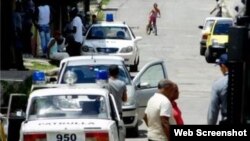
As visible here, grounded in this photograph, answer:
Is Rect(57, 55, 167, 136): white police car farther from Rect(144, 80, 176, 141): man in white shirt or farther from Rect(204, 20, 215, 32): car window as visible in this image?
Rect(204, 20, 215, 32): car window

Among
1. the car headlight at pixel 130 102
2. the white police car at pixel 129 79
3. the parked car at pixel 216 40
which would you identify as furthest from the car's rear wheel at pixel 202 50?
the car headlight at pixel 130 102

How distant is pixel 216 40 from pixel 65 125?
23.5 metres

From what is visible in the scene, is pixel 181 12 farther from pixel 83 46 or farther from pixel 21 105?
pixel 21 105

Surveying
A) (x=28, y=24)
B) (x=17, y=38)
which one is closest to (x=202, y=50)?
(x=28, y=24)

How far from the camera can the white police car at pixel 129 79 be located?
61.9 ft

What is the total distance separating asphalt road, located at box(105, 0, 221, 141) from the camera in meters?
25.6

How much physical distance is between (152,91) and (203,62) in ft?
58.1

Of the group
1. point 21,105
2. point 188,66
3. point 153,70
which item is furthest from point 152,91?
point 188,66

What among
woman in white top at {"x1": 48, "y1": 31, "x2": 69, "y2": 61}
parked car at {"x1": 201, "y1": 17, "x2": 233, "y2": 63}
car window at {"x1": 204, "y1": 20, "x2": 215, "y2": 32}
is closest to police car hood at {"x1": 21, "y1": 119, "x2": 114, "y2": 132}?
woman in white top at {"x1": 48, "y1": 31, "x2": 69, "y2": 61}

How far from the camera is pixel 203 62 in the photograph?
1460 inches

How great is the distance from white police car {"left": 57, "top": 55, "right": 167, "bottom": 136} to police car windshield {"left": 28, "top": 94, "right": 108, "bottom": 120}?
425cm

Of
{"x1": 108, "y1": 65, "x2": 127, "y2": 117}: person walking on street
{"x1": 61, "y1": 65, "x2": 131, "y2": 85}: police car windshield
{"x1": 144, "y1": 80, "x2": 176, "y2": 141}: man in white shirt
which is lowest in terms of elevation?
{"x1": 61, "y1": 65, "x2": 131, "y2": 85}: police car windshield

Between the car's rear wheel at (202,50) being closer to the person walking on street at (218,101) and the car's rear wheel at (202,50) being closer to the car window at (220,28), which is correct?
the car window at (220,28)

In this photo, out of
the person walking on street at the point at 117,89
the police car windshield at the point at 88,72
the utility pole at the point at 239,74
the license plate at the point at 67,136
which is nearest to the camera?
the utility pole at the point at 239,74
